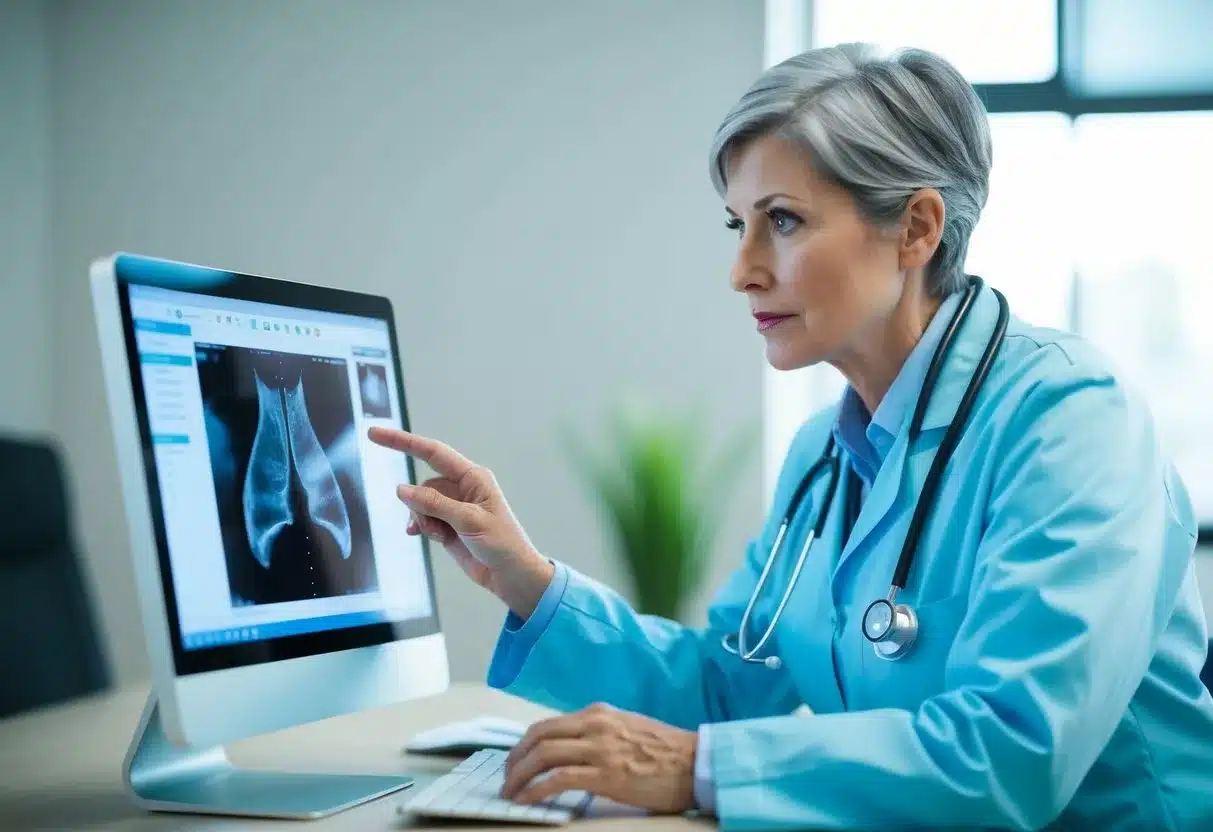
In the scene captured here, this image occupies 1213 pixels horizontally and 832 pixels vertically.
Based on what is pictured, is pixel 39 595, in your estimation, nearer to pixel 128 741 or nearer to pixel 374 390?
pixel 128 741

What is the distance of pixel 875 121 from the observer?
3.99 ft

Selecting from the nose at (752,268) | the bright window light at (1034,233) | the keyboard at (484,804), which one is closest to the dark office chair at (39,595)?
the keyboard at (484,804)

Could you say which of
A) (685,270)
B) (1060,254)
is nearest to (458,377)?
(685,270)

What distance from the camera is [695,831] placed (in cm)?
89

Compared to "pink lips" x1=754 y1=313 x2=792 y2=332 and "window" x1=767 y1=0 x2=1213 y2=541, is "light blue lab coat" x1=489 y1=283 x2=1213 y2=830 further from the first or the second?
"window" x1=767 y1=0 x2=1213 y2=541

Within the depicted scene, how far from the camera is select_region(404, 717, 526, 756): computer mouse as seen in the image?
1.24m

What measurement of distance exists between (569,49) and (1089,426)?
266cm

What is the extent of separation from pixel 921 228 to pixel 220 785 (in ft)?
3.02

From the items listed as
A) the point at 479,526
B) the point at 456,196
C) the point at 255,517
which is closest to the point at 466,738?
the point at 479,526

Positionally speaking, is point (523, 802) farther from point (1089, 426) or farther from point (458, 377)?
point (458, 377)

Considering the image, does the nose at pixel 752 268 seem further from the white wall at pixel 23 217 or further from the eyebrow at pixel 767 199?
the white wall at pixel 23 217

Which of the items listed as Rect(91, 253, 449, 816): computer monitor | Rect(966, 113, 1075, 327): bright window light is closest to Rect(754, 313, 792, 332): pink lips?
Rect(91, 253, 449, 816): computer monitor

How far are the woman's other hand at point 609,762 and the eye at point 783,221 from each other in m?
0.56

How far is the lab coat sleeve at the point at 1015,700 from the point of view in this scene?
88 cm
